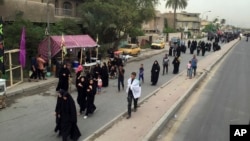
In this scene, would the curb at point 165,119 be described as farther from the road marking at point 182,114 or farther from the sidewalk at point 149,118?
the road marking at point 182,114

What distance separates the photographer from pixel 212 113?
15.1 m

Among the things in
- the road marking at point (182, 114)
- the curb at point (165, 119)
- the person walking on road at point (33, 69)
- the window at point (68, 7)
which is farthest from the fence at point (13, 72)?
the window at point (68, 7)

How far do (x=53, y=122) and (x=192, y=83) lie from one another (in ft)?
37.1

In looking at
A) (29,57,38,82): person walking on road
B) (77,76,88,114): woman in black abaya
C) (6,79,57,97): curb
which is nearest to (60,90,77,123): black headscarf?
(77,76,88,114): woman in black abaya

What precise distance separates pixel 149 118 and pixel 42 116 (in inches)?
150

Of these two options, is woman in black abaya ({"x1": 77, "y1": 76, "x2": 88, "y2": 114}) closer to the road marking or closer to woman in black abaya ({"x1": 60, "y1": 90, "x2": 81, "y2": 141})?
woman in black abaya ({"x1": 60, "y1": 90, "x2": 81, "y2": 141})

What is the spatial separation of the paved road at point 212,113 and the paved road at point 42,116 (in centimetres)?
250

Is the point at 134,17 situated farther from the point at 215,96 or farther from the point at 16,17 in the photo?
the point at 215,96

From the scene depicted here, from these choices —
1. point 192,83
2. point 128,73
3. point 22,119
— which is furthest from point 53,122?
point 128,73

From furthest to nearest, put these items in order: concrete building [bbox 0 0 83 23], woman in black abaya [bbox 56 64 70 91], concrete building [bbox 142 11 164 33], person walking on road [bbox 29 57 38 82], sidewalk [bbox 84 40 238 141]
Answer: concrete building [bbox 142 11 164 33], concrete building [bbox 0 0 83 23], person walking on road [bbox 29 57 38 82], woman in black abaya [bbox 56 64 70 91], sidewalk [bbox 84 40 238 141]

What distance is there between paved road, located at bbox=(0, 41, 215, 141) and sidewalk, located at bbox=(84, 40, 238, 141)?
24.9 inches

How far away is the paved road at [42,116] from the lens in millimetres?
11539

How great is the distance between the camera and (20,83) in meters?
20.4

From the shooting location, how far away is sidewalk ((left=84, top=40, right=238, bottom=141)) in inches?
435
